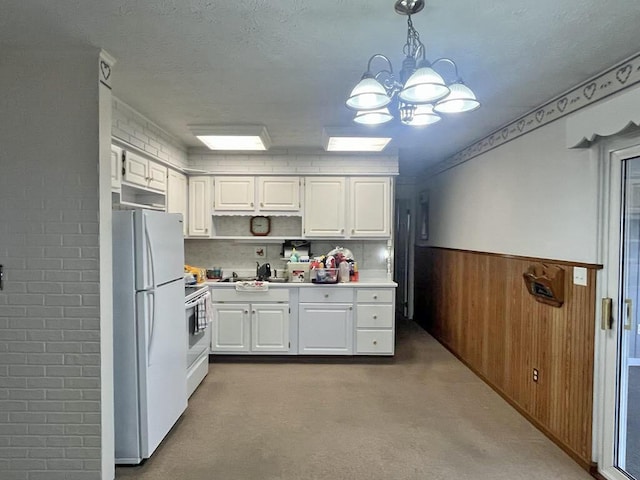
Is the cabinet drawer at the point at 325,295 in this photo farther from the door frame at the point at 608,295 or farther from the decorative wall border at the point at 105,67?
the decorative wall border at the point at 105,67

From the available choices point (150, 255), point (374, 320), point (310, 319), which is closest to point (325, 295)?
point (310, 319)

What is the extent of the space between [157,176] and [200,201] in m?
0.95

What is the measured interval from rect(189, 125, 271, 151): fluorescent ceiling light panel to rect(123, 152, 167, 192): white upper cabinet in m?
0.49

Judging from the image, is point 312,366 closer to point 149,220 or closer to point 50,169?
point 149,220

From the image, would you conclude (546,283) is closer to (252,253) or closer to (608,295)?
(608,295)

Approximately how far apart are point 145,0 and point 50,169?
3.59 feet

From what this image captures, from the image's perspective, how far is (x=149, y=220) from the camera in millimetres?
2430

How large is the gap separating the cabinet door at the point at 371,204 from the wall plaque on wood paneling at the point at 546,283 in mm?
1800

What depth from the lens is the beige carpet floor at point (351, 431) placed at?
2.38m

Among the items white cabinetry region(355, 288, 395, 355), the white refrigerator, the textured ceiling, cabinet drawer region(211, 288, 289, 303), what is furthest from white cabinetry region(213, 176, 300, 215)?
the white refrigerator

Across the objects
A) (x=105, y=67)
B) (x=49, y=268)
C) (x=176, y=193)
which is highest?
(x=105, y=67)

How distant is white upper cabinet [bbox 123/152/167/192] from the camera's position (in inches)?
118

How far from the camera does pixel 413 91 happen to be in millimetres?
1596

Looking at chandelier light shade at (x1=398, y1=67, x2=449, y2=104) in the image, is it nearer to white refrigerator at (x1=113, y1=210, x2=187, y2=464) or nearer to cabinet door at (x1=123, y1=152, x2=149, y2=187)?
white refrigerator at (x1=113, y1=210, x2=187, y2=464)
